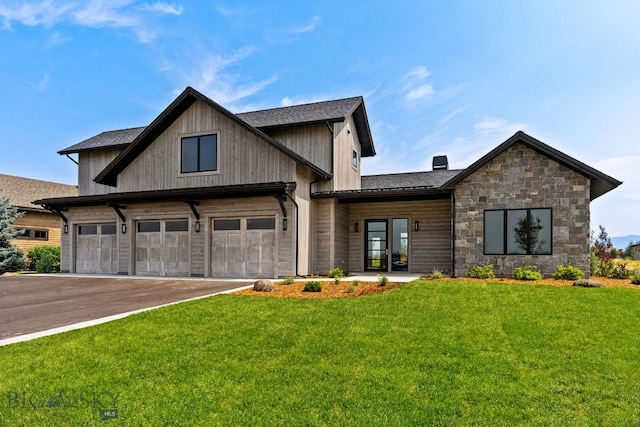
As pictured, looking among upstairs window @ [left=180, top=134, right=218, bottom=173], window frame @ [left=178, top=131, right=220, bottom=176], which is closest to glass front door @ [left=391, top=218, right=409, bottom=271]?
window frame @ [left=178, top=131, right=220, bottom=176]

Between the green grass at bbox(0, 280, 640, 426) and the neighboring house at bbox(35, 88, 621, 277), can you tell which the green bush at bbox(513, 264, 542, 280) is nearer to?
the neighboring house at bbox(35, 88, 621, 277)

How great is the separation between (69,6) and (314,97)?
11.4 meters

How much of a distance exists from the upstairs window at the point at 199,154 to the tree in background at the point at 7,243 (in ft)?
41.1

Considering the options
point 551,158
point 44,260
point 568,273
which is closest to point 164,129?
point 44,260

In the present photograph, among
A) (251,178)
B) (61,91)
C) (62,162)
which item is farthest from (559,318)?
(62,162)

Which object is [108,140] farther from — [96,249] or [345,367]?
[345,367]

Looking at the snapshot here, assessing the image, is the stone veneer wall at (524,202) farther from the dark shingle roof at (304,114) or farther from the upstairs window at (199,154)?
the upstairs window at (199,154)

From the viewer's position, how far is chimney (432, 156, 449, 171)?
20458mm

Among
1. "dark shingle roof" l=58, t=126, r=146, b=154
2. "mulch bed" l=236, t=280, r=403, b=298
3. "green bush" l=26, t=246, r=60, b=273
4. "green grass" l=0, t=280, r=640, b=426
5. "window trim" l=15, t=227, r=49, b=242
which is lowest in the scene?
"green bush" l=26, t=246, r=60, b=273

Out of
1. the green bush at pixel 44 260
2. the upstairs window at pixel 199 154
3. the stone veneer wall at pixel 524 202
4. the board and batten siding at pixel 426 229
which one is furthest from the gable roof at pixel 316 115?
the green bush at pixel 44 260

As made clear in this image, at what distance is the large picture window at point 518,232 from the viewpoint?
12.6 m

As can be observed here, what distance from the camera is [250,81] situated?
18.4 meters

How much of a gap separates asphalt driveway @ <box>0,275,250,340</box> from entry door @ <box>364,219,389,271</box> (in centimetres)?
744

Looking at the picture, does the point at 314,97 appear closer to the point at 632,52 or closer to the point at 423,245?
the point at 423,245
